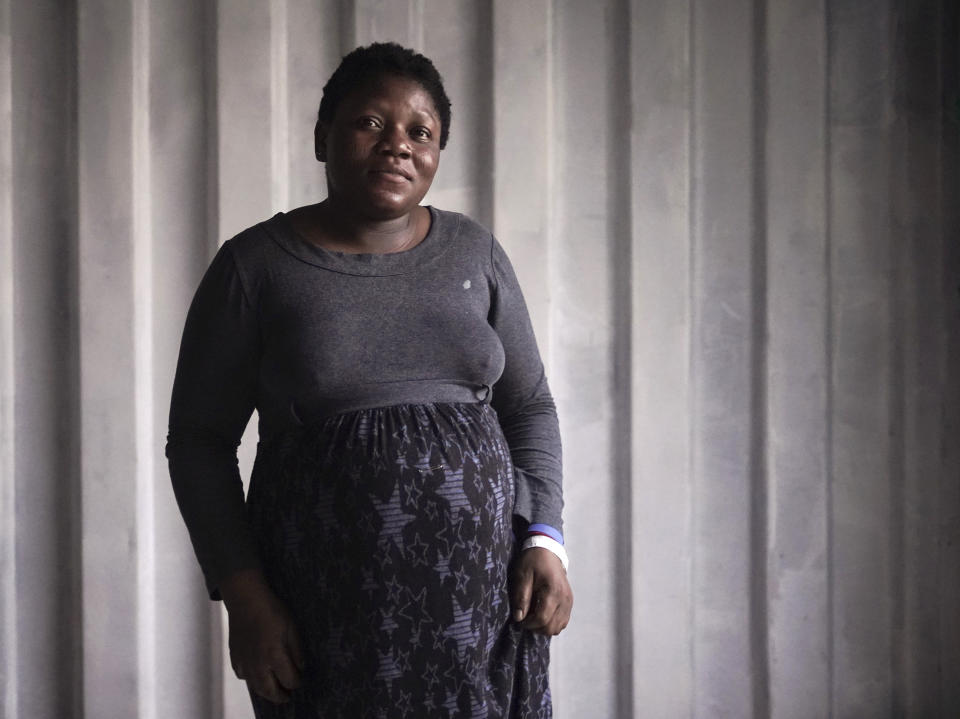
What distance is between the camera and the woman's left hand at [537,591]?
1233mm

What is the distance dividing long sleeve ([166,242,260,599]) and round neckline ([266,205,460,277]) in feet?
0.30

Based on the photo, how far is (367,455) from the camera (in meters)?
1.13

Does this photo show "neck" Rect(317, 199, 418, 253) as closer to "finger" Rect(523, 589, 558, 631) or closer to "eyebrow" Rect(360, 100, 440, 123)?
"eyebrow" Rect(360, 100, 440, 123)

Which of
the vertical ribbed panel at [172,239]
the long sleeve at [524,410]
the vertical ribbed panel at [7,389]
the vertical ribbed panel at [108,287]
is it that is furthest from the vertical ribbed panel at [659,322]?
the vertical ribbed panel at [7,389]

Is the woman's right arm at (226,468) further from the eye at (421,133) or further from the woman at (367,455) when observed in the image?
the eye at (421,133)

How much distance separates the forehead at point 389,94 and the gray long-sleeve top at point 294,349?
216 mm

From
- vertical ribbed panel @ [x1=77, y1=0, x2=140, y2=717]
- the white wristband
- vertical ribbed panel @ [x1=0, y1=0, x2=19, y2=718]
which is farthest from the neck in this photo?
vertical ribbed panel @ [x1=0, y1=0, x2=19, y2=718]

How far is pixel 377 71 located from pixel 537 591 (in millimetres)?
866

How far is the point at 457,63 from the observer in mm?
2164

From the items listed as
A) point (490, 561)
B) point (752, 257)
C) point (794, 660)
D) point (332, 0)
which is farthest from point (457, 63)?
point (794, 660)

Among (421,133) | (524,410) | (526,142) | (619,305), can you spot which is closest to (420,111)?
(421,133)

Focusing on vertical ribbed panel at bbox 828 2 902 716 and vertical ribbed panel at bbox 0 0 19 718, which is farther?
vertical ribbed panel at bbox 828 2 902 716

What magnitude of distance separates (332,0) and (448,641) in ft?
5.77

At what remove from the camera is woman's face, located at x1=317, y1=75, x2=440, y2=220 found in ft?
3.96
